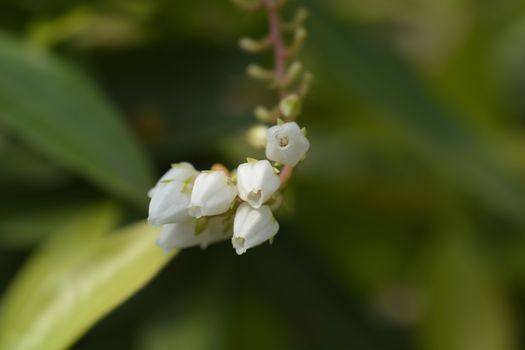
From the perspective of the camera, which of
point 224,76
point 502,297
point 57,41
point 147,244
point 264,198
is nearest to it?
point 264,198

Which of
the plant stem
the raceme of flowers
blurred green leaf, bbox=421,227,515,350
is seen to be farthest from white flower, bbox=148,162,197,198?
blurred green leaf, bbox=421,227,515,350

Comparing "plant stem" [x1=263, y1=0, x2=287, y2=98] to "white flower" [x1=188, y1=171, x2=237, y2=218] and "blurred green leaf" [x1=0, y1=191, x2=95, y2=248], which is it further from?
"blurred green leaf" [x1=0, y1=191, x2=95, y2=248]

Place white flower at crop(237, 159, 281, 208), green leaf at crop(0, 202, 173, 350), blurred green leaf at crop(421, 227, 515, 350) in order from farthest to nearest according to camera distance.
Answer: blurred green leaf at crop(421, 227, 515, 350), green leaf at crop(0, 202, 173, 350), white flower at crop(237, 159, 281, 208)

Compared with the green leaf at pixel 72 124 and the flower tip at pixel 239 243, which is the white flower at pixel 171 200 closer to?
the flower tip at pixel 239 243

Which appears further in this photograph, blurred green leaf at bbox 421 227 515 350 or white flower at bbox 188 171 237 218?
blurred green leaf at bbox 421 227 515 350

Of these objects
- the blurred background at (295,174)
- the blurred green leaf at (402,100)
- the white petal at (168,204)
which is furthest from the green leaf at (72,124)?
the blurred green leaf at (402,100)

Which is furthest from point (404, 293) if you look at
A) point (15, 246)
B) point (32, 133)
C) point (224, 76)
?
point (32, 133)

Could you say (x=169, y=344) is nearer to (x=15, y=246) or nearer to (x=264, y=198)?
(x=15, y=246)
